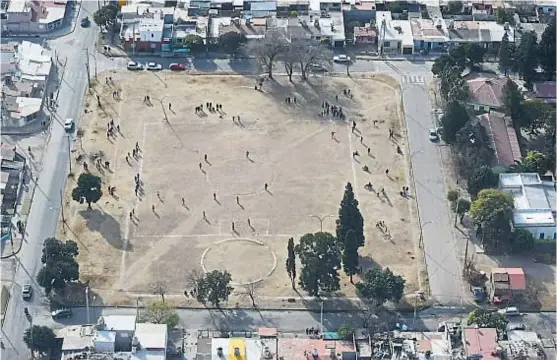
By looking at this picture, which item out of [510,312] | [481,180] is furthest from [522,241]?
[510,312]

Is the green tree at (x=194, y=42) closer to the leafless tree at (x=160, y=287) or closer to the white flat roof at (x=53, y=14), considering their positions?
A: the white flat roof at (x=53, y=14)

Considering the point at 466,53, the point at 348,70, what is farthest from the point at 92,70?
the point at 466,53

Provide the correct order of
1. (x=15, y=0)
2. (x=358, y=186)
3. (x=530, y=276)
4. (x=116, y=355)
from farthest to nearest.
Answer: (x=15, y=0) → (x=358, y=186) → (x=530, y=276) → (x=116, y=355)

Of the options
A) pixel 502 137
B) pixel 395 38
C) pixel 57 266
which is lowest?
pixel 57 266

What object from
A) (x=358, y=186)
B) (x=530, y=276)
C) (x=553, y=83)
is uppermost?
(x=553, y=83)

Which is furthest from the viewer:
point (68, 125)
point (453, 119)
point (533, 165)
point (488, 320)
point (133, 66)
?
point (133, 66)

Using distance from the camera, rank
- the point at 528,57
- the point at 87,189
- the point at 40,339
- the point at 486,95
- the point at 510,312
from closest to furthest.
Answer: the point at 40,339
the point at 510,312
the point at 87,189
the point at 486,95
the point at 528,57

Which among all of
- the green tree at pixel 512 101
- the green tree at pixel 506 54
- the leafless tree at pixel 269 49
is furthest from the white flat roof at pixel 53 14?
the green tree at pixel 512 101

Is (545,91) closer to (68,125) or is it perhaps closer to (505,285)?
(505,285)

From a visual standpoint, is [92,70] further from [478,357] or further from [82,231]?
[478,357]
